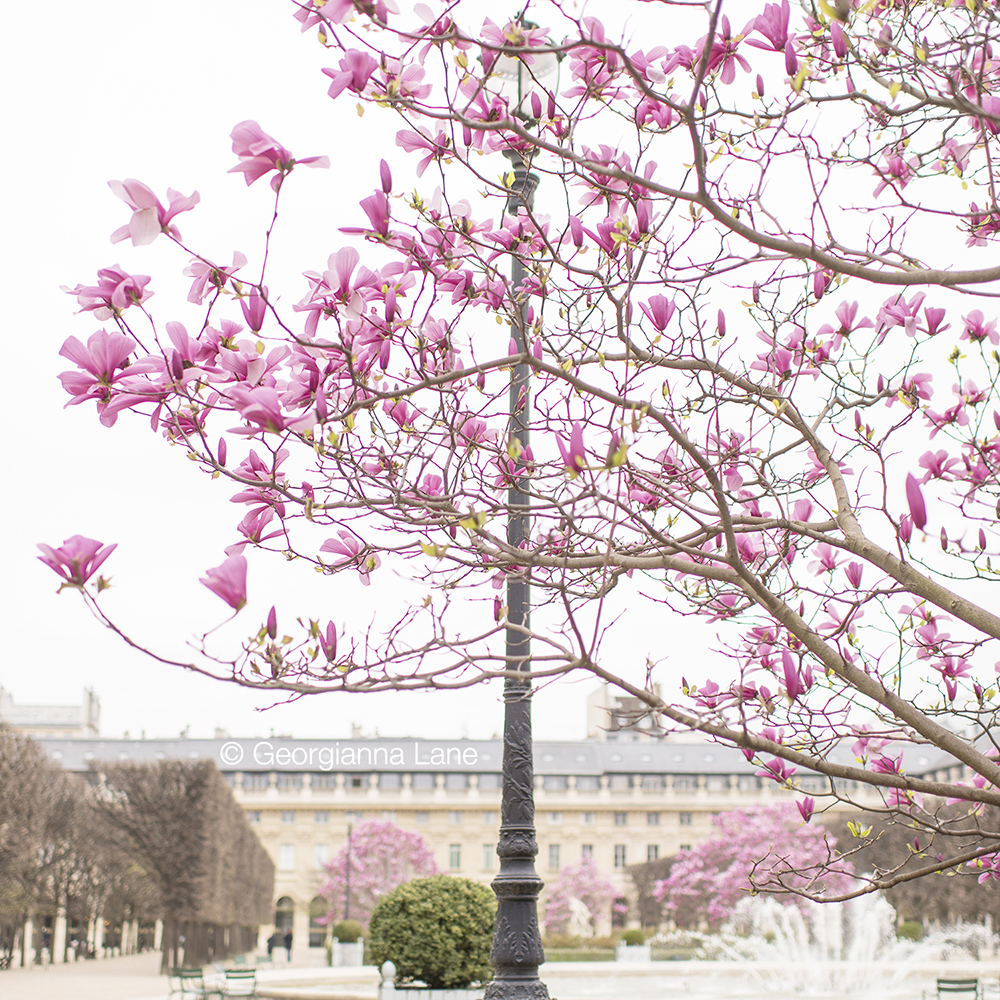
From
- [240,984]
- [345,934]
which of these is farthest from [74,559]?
[345,934]

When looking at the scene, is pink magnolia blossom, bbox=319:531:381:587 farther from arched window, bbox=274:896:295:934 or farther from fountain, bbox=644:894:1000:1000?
arched window, bbox=274:896:295:934

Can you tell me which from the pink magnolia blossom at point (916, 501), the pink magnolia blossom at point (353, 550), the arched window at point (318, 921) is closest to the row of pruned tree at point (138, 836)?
the arched window at point (318, 921)

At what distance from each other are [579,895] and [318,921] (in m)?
14.3

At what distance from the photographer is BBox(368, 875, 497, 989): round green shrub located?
1211 centimetres

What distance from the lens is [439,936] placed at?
12117 mm

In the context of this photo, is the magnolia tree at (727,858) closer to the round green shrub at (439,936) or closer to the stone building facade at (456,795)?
the stone building facade at (456,795)

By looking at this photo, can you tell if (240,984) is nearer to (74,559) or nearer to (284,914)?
(74,559)

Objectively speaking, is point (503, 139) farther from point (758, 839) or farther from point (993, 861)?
point (758, 839)

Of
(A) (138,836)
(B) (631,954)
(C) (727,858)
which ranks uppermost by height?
(A) (138,836)

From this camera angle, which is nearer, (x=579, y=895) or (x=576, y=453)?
(x=576, y=453)

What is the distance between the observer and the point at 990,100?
3039 mm

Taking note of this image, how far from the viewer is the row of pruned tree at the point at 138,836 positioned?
87.9ft

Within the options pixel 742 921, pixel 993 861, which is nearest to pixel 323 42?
pixel 993 861

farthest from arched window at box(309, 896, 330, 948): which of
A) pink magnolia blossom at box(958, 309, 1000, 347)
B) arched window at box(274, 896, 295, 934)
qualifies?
pink magnolia blossom at box(958, 309, 1000, 347)
